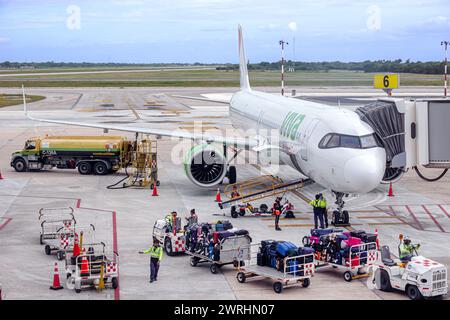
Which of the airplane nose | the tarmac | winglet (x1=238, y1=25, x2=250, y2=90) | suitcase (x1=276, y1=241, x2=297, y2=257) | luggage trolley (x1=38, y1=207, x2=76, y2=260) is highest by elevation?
winglet (x1=238, y1=25, x2=250, y2=90)

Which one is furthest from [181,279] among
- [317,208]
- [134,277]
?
[317,208]

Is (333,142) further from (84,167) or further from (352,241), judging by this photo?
(84,167)

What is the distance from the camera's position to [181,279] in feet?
77.8

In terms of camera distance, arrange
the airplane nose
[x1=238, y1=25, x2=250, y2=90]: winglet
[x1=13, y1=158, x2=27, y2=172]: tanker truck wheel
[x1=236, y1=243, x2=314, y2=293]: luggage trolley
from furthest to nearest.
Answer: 1. [x1=238, y1=25, x2=250, y2=90]: winglet
2. [x1=13, y1=158, x2=27, y2=172]: tanker truck wheel
3. the airplane nose
4. [x1=236, y1=243, x2=314, y2=293]: luggage trolley

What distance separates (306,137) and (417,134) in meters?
4.79

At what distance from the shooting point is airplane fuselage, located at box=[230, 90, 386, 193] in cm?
2894

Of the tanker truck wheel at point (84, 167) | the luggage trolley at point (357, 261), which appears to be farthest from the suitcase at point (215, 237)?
the tanker truck wheel at point (84, 167)

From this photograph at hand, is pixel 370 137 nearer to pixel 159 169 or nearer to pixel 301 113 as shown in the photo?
pixel 301 113

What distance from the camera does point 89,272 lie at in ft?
74.2

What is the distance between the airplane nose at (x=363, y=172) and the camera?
28641 mm

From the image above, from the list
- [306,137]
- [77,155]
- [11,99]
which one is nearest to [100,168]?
[77,155]

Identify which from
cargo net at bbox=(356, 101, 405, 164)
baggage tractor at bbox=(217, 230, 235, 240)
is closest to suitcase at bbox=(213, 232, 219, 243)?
baggage tractor at bbox=(217, 230, 235, 240)

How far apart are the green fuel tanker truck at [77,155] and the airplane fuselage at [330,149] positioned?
11.9m

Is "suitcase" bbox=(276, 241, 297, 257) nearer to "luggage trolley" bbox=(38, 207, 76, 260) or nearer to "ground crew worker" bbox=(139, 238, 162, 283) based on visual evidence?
"ground crew worker" bbox=(139, 238, 162, 283)
